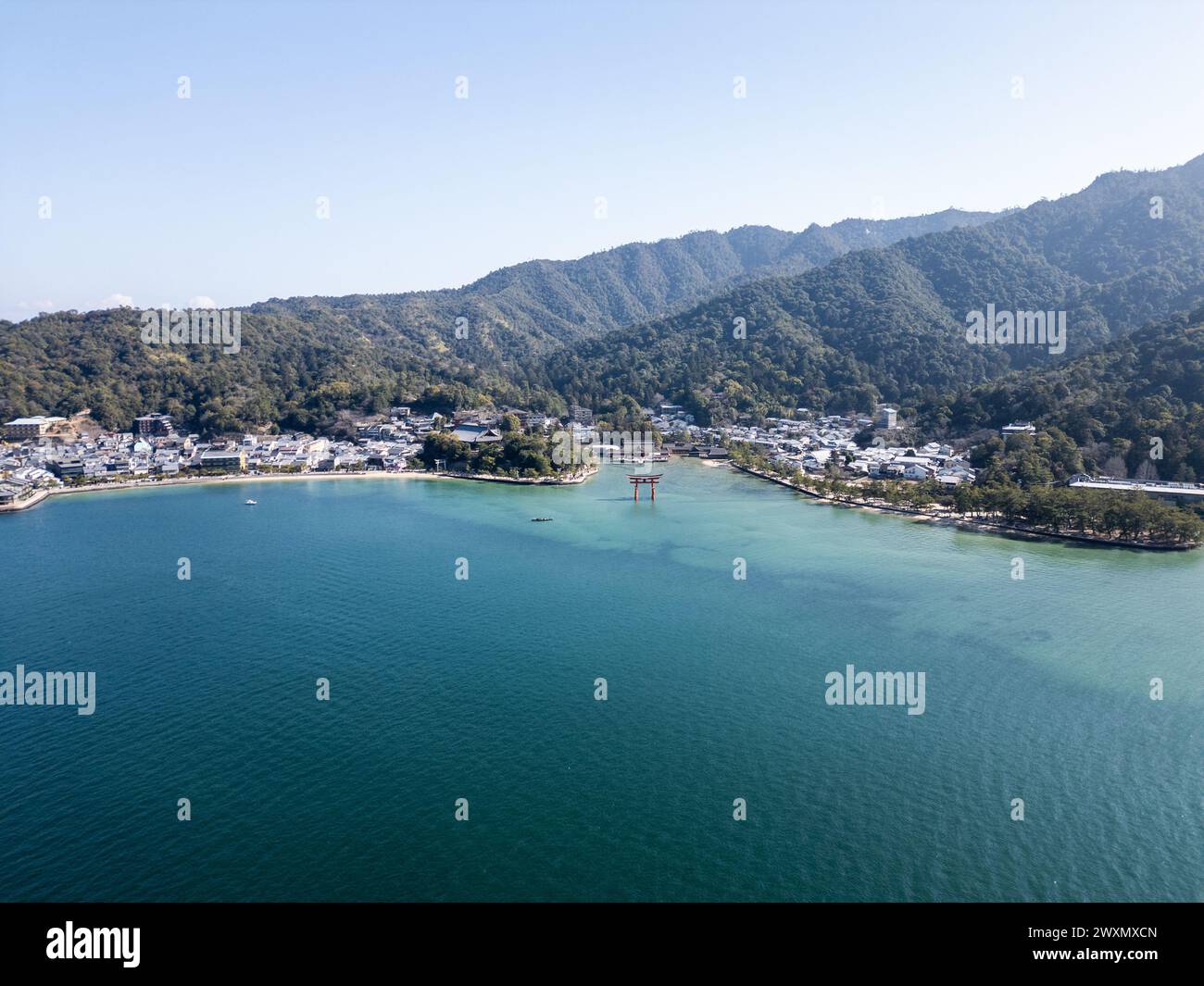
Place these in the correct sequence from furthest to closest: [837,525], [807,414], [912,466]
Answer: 1. [807,414]
2. [912,466]
3. [837,525]

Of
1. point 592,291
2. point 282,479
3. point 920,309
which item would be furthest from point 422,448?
point 592,291

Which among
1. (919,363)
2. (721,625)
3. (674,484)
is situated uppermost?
(919,363)

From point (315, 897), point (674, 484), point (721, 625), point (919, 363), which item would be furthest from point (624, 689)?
point (919, 363)

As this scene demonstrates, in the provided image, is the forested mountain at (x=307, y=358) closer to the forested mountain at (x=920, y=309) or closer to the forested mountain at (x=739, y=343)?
the forested mountain at (x=739, y=343)

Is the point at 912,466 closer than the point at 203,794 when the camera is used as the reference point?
No

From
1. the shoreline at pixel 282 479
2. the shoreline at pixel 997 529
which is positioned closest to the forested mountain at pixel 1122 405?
the shoreline at pixel 997 529

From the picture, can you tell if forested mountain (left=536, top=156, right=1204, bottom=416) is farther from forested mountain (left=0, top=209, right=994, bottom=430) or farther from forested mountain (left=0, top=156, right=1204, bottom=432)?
forested mountain (left=0, top=209, right=994, bottom=430)

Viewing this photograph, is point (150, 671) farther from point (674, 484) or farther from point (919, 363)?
point (919, 363)

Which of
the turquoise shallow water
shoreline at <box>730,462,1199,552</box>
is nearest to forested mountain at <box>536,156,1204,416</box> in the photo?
shoreline at <box>730,462,1199,552</box>
